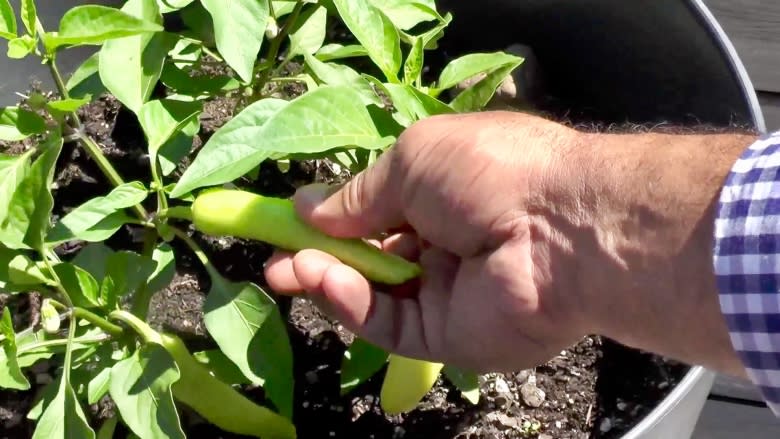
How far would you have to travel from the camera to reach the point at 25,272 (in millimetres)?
820

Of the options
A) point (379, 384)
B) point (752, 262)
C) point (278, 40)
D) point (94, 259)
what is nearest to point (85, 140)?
point (94, 259)

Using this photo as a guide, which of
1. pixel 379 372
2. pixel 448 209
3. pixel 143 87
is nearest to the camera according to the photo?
pixel 448 209

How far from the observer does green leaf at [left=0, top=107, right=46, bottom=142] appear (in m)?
0.86

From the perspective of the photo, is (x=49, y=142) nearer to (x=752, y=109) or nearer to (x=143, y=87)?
(x=143, y=87)

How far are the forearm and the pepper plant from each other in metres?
0.17

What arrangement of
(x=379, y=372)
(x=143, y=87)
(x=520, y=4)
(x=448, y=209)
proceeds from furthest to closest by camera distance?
(x=520, y=4) < (x=379, y=372) < (x=143, y=87) < (x=448, y=209)

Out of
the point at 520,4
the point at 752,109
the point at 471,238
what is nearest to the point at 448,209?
the point at 471,238

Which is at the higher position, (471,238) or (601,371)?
(471,238)

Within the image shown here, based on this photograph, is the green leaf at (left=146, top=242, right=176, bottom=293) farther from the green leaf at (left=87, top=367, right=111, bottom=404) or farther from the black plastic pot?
the black plastic pot

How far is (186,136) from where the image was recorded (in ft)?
3.06

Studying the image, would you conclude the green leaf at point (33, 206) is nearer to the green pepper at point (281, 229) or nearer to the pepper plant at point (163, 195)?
the pepper plant at point (163, 195)

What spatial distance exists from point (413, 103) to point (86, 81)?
0.42 metres

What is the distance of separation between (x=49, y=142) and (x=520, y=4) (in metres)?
0.73

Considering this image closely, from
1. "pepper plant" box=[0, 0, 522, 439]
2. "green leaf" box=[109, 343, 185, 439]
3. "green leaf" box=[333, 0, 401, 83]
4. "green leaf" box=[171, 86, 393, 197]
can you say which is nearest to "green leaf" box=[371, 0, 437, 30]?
"pepper plant" box=[0, 0, 522, 439]
